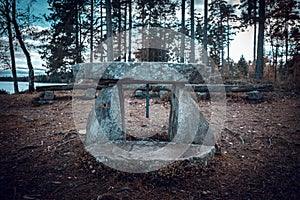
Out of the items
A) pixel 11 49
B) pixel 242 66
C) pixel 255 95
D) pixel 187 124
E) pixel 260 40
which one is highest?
pixel 242 66

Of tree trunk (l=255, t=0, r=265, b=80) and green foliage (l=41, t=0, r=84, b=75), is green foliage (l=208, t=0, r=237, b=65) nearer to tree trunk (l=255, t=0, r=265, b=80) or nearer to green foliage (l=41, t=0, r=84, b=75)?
tree trunk (l=255, t=0, r=265, b=80)

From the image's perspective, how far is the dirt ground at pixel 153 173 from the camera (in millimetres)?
2445

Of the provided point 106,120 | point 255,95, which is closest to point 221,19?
point 255,95

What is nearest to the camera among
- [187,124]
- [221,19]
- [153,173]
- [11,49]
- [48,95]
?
[153,173]

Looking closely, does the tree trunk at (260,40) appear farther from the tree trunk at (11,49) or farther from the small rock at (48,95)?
the tree trunk at (11,49)

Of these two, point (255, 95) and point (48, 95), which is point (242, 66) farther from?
point (48, 95)

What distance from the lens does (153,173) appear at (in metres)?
2.65

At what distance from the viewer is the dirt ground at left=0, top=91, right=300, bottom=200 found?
8.02 feet

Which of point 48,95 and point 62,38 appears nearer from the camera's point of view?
point 48,95

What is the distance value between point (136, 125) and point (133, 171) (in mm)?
2448

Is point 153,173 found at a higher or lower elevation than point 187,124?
lower

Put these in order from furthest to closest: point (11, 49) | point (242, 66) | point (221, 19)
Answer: point (242, 66), point (221, 19), point (11, 49)

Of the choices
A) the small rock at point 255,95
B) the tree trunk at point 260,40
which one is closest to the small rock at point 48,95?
the small rock at point 255,95

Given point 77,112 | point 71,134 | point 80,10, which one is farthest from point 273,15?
point 71,134
